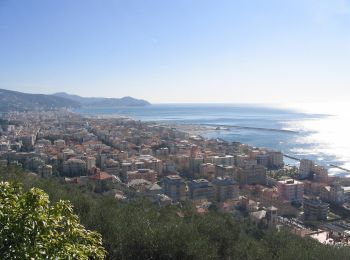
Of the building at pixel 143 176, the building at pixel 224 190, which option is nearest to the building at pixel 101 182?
the building at pixel 143 176

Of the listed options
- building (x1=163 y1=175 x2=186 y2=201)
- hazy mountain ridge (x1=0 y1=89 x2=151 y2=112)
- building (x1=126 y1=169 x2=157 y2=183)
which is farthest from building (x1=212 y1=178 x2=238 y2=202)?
hazy mountain ridge (x1=0 y1=89 x2=151 y2=112)

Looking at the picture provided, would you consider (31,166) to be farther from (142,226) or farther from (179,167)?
(142,226)

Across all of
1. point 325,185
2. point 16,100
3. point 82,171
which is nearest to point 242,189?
point 325,185

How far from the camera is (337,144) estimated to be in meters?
41.8

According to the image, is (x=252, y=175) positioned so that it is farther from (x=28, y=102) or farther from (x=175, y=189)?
(x=28, y=102)

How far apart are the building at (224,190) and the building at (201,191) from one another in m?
0.26

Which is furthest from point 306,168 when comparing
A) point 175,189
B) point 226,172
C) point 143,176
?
point 143,176

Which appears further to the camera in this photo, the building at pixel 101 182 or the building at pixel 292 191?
the building at pixel 292 191

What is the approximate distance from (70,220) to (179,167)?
931 inches

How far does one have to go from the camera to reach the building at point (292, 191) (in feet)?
62.6

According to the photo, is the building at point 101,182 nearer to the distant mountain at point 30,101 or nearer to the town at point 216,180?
the town at point 216,180

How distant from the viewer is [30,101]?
4158 inches

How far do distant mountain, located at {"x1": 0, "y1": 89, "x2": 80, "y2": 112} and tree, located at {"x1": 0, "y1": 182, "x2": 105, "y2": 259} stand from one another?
9623 cm

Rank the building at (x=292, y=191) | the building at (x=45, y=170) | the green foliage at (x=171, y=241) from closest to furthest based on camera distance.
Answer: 1. the green foliage at (x=171, y=241)
2. the building at (x=292, y=191)
3. the building at (x=45, y=170)
